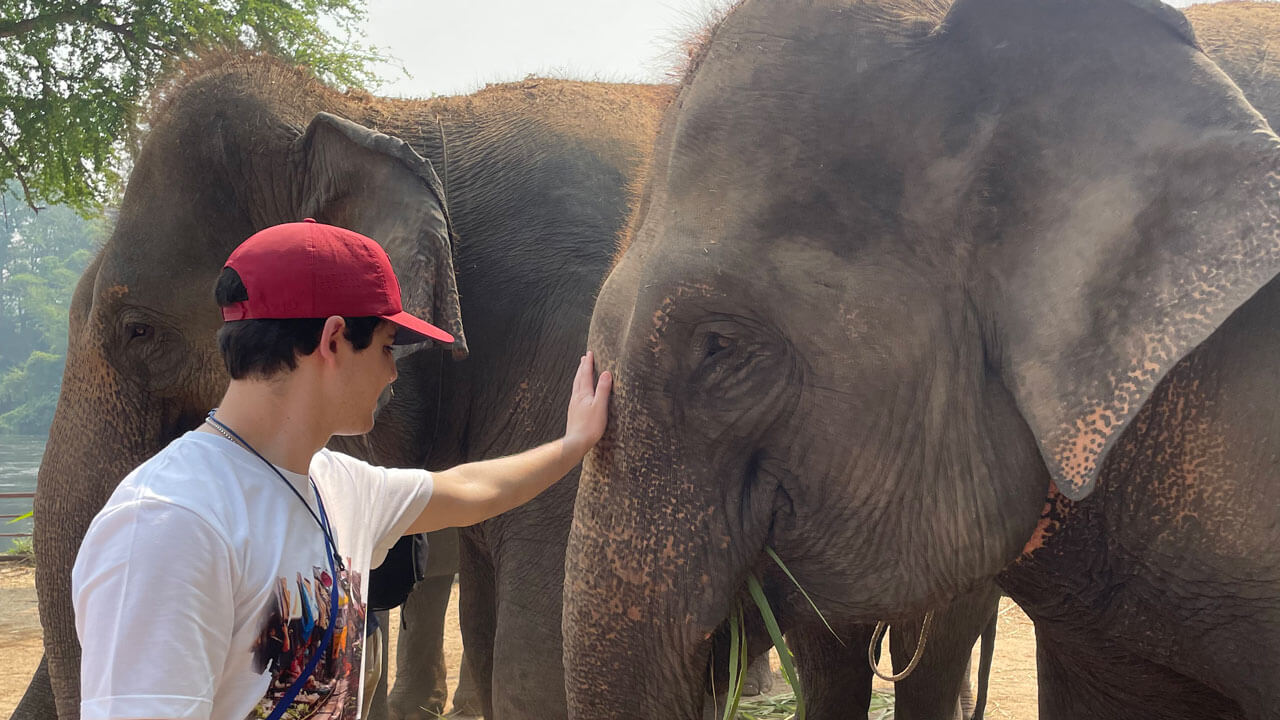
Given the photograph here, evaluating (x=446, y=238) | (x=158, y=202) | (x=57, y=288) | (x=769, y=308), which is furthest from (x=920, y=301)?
(x=57, y=288)

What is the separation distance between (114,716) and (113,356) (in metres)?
2.36

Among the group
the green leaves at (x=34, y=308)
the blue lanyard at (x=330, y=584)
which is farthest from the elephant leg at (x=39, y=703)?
the green leaves at (x=34, y=308)

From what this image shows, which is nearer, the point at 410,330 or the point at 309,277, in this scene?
the point at 309,277

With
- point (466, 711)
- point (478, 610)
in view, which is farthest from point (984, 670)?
point (466, 711)

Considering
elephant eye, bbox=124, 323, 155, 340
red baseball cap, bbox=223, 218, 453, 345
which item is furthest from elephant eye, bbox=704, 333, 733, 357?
elephant eye, bbox=124, 323, 155, 340

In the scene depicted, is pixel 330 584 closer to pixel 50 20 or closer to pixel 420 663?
pixel 420 663

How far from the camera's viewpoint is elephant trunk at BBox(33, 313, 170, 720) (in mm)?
3236

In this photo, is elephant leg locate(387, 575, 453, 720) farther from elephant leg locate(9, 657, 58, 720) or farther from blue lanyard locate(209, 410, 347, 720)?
blue lanyard locate(209, 410, 347, 720)

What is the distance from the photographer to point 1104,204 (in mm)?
1629

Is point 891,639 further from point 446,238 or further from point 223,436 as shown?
point 223,436

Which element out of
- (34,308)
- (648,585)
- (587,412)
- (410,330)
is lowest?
(648,585)

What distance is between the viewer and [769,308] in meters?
1.82

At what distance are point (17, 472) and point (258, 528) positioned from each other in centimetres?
3689

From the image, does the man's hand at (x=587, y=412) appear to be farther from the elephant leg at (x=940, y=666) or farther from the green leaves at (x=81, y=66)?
the green leaves at (x=81, y=66)
